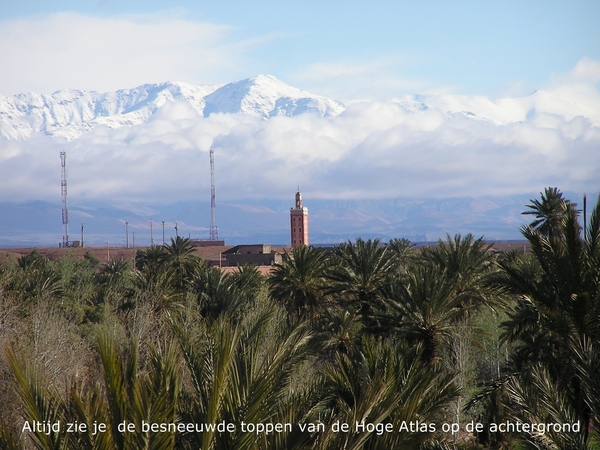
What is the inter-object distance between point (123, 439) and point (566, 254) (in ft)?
Result: 23.8

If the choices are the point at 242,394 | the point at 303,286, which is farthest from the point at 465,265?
the point at 242,394

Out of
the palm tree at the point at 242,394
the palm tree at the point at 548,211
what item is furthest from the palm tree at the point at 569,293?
the palm tree at the point at 548,211

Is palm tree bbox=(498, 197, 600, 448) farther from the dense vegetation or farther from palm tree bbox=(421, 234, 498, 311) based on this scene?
palm tree bbox=(421, 234, 498, 311)

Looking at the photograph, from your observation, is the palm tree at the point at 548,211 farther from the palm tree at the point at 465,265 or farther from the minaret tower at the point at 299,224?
the minaret tower at the point at 299,224

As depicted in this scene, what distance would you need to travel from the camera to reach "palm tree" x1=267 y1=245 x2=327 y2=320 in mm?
29344

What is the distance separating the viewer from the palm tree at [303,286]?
29344mm

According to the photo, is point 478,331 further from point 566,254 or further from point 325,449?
point 325,449

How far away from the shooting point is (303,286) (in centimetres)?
2930

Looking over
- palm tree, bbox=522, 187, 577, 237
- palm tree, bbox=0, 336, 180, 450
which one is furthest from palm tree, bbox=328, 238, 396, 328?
palm tree, bbox=0, 336, 180, 450

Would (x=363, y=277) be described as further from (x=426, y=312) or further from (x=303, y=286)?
(x=426, y=312)

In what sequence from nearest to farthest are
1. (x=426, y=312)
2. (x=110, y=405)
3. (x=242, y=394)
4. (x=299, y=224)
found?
(x=110, y=405), (x=242, y=394), (x=426, y=312), (x=299, y=224)

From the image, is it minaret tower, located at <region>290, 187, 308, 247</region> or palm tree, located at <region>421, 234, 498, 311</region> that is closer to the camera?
palm tree, located at <region>421, 234, 498, 311</region>

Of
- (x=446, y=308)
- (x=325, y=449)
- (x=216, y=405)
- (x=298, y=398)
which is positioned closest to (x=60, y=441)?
(x=216, y=405)

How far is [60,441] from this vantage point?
611 cm
